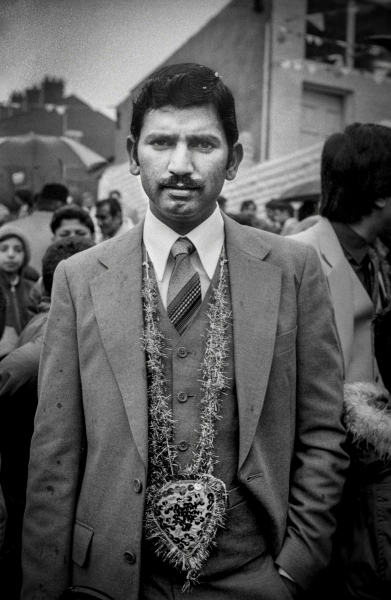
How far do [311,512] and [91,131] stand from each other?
56.1 feet

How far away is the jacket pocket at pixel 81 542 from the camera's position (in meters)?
1.73

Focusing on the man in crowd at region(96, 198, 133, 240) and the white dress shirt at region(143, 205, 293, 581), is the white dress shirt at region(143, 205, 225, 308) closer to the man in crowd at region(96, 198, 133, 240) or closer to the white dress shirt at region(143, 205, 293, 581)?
the white dress shirt at region(143, 205, 293, 581)

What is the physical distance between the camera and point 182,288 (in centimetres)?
183

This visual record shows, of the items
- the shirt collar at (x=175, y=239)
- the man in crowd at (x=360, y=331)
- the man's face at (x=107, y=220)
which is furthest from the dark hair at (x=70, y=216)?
the shirt collar at (x=175, y=239)

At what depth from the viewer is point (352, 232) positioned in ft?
8.41

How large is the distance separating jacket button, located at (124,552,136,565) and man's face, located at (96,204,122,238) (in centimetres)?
438

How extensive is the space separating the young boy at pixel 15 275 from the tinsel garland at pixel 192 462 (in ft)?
9.06

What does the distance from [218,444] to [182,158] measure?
826 millimetres

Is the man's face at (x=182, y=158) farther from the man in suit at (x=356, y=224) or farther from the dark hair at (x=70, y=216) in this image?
the dark hair at (x=70, y=216)

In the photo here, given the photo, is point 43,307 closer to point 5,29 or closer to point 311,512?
point 5,29

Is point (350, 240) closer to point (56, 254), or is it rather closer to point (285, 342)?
point (285, 342)

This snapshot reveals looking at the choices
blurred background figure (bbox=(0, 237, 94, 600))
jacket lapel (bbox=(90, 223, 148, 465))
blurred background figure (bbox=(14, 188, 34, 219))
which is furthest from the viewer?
blurred background figure (bbox=(14, 188, 34, 219))

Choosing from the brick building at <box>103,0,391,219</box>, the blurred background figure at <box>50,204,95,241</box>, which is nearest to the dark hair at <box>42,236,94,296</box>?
the blurred background figure at <box>50,204,95,241</box>

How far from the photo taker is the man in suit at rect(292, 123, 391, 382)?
2.39 m
